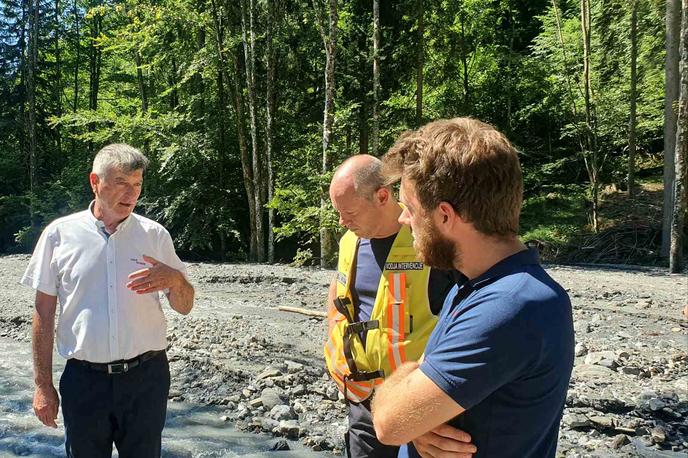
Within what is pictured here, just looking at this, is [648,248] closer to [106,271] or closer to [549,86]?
[549,86]

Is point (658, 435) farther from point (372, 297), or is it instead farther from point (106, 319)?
point (106, 319)

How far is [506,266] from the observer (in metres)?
1.46

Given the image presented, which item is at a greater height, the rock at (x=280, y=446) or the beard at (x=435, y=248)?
the beard at (x=435, y=248)

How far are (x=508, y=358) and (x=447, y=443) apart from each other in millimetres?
277

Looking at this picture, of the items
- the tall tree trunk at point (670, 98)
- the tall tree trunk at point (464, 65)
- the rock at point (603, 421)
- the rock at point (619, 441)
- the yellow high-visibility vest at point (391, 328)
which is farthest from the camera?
the tall tree trunk at point (464, 65)

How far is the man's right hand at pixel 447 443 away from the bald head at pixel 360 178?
1420mm

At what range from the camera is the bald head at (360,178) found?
274 centimetres

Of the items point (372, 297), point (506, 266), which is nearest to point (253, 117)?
point (372, 297)

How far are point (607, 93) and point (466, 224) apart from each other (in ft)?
75.0

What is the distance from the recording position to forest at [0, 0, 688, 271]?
17203 mm

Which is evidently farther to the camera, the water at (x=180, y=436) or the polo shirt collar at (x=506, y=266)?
the water at (x=180, y=436)

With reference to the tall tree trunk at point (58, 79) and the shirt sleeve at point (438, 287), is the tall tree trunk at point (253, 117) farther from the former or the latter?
the shirt sleeve at point (438, 287)

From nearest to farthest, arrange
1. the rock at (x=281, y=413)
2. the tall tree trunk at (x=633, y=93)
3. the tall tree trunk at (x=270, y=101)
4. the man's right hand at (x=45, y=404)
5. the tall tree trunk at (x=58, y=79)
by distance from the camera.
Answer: the man's right hand at (x=45, y=404)
the rock at (x=281, y=413)
the tall tree trunk at (x=633, y=93)
the tall tree trunk at (x=270, y=101)
the tall tree trunk at (x=58, y=79)

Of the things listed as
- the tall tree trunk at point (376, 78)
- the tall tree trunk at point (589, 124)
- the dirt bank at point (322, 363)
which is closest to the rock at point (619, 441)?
the dirt bank at point (322, 363)
